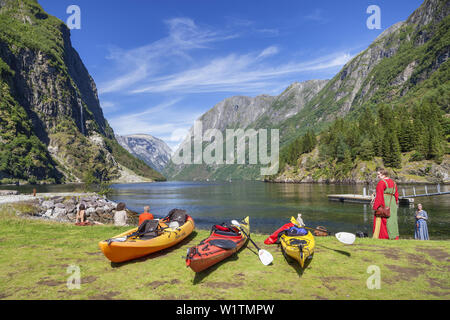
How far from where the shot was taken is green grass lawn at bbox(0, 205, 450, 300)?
8.26 meters

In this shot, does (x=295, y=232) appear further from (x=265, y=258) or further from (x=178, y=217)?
(x=178, y=217)

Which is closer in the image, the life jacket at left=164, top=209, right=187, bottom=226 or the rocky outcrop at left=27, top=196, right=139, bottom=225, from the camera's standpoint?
the life jacket at left=164, top=209, right=187, bottom=226

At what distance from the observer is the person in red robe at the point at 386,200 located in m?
13.6

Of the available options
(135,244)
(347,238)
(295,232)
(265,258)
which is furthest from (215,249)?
(347,238)

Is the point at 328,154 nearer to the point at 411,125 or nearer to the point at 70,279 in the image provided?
the point at 411,125

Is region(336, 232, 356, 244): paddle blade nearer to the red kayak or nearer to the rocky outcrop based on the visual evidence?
the red kayak

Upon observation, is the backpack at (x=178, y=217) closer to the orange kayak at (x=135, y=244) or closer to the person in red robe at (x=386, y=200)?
the orange kayak at (x=135, y=244)

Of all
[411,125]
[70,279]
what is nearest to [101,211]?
[70,279]

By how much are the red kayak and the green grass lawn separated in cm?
48

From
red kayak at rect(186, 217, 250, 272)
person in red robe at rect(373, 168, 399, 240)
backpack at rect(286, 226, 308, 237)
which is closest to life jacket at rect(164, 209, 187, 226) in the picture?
red kayak at rect(186, 217, 250, 272)

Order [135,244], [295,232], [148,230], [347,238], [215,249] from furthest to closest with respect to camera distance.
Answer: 1. [148,230]
2. [347,238]
3. [295,232]
4. [135,244]
5. [215,249]

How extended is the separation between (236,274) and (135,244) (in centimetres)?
485

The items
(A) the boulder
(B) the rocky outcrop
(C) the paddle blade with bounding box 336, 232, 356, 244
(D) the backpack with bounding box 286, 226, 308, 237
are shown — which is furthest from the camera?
(A) the boulder

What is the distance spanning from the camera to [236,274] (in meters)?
10.0
